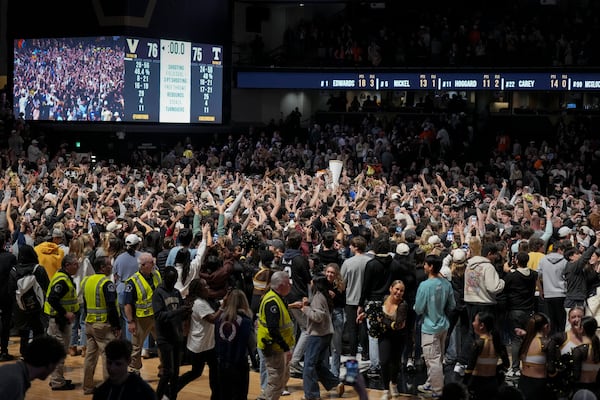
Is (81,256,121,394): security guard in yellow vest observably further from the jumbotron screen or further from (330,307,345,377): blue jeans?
the jumbotron screen

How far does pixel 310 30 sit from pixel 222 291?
27.8 metres

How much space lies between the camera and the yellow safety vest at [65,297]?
12.1 m

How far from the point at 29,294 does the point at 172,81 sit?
20.4m

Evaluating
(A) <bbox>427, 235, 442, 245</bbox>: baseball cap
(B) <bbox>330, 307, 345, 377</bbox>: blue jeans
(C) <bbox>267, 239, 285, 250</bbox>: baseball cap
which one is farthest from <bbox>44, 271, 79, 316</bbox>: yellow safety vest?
(A) <bbox>427, 235, 442, 245</bbox>: baseball cap

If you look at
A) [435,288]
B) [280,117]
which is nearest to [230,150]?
[280,117]

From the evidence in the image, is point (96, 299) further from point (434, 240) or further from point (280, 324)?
point (434, 240)

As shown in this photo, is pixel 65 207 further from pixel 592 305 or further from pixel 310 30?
pixel 310 30

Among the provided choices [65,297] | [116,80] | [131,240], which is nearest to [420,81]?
[116,80]

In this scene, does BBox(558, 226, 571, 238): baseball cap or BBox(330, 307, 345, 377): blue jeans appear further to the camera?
BBox(558, 226, 571, 238): baseball cap

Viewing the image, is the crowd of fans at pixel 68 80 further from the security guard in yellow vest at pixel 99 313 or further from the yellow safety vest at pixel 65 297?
the security guard in yellow vest at pixel 99 313

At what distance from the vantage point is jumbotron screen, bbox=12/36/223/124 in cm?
3148

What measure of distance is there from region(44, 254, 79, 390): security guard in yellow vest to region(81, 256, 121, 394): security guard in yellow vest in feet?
0.84

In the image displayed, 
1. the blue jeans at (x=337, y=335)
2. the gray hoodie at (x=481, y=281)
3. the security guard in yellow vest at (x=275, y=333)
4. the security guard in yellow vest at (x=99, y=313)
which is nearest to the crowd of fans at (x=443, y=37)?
the gray hoodie at (x=481, y=281)

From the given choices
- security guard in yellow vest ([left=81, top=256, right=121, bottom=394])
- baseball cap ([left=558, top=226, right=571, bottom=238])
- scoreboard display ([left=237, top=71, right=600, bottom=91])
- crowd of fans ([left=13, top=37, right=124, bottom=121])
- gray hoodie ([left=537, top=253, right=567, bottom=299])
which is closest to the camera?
security guard in yellow vest ([left=81, top=256, right=121, bottom=394])
